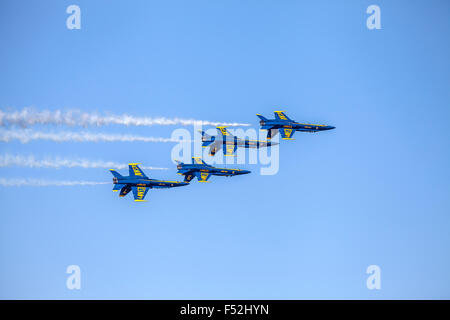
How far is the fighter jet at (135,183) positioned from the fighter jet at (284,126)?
15.4m

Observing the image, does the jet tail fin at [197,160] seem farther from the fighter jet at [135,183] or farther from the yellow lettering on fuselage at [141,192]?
the yellow lettering on fuselage at [141,192]

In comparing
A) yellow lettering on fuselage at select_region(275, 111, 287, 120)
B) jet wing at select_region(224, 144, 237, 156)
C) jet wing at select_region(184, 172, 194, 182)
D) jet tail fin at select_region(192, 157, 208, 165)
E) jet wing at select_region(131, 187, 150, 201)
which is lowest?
jet wing at select_region(131, 187, 150, 201)

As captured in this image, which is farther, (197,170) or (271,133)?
(271,133)

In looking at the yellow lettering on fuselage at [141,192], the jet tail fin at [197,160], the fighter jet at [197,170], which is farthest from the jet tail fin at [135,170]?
the jet tail fin at [197,160]

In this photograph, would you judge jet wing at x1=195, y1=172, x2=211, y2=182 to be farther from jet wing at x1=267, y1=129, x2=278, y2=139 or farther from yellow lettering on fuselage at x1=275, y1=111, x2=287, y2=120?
yellow lettering on fuselage at x1=275, y1=111, x2=287, y2=120

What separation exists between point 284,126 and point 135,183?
20.6 m

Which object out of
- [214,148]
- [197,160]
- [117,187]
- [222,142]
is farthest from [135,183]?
[222,142]

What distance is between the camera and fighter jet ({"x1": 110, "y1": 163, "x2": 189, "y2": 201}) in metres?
109

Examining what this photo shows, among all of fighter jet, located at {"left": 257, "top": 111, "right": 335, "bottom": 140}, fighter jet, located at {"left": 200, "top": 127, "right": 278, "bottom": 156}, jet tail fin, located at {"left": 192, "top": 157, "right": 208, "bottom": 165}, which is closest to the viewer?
jet tail fin, located at {"left": 192, "top": 157, "right": 208, "bottom": 165}

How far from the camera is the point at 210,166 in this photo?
11306cm

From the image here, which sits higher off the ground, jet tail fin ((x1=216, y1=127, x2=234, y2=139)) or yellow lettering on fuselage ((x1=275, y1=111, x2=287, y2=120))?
yellow lettering on fuselage ((x1=275, y1=111, x2=287, y2=120))

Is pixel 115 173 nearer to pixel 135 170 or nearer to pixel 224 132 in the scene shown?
pixel 135 170

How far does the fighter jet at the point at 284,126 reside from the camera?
115m

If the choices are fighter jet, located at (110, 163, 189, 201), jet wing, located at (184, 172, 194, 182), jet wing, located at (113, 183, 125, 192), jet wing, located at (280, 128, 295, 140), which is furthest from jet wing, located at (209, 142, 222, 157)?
jet wing, located at (113, 183, 125, 192)
